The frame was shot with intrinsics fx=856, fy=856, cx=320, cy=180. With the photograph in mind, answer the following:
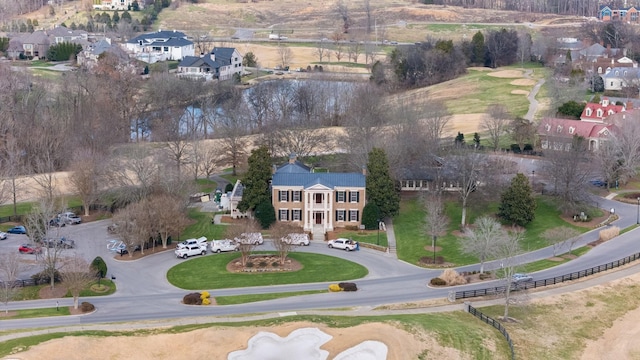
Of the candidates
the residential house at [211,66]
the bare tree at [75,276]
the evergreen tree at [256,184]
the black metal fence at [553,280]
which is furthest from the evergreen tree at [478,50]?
the bare tree at [75,276]

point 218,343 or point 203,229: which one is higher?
point 218,343

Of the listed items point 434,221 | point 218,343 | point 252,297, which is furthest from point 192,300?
point 434,221

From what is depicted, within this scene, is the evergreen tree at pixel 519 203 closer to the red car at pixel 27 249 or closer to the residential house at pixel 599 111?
the residential house at pixel 599 111

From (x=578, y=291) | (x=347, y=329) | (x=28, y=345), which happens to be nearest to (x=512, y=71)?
(x=578, y=291)

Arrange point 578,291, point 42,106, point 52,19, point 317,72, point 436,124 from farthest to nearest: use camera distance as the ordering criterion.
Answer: point 52,19
point 317,72
point 42,106
point 436,124
point 578,291

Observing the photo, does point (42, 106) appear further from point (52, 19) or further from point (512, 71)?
point (52, 19)

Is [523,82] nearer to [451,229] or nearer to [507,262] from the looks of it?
[451,229]
